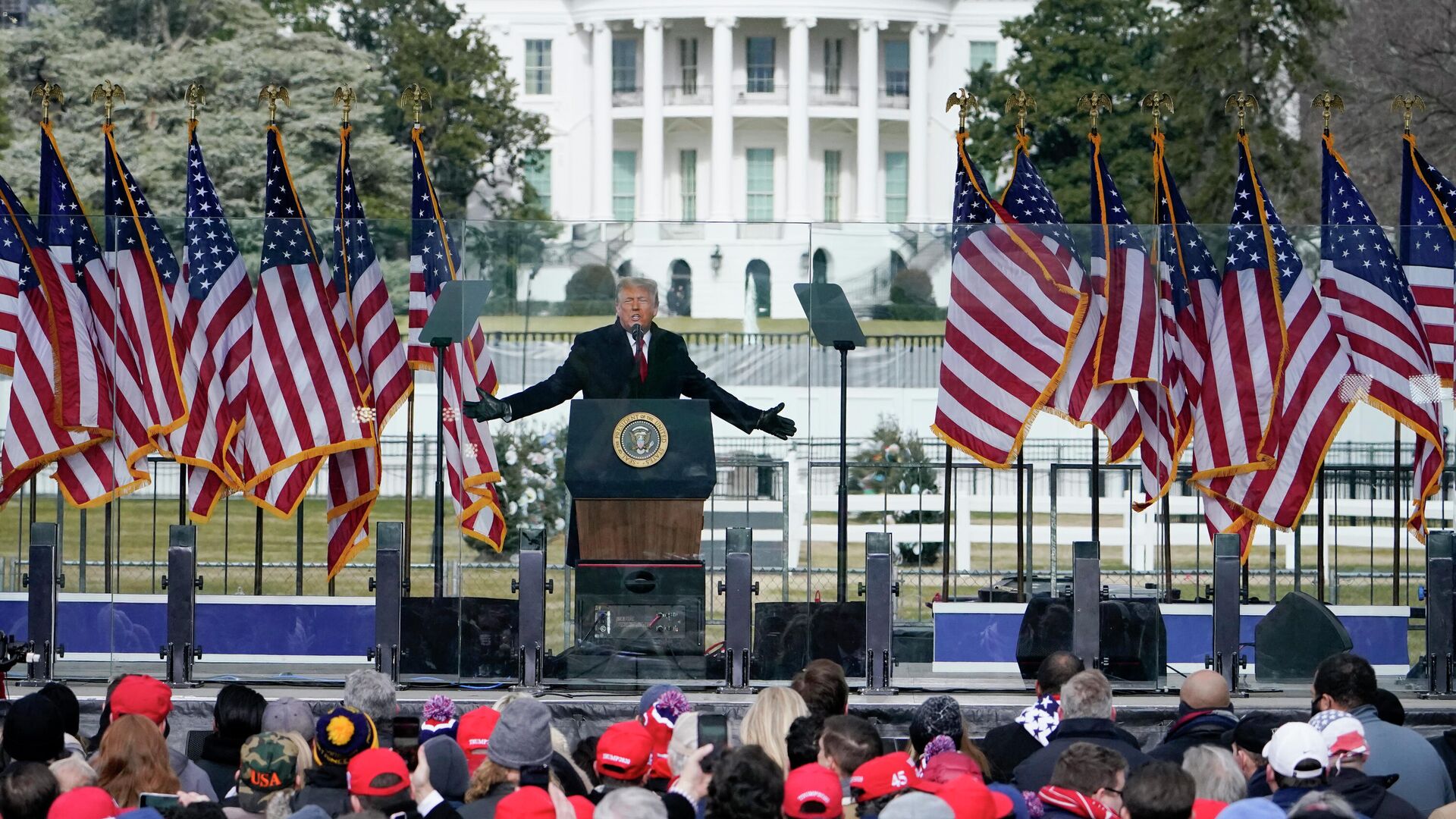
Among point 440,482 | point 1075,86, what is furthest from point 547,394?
point 1075,86

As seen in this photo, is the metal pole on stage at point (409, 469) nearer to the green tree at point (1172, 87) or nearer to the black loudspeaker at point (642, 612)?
the black loudspeaker at point (642, 612)

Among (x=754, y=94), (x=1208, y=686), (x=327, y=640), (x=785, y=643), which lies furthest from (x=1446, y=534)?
(x=754, y=94)

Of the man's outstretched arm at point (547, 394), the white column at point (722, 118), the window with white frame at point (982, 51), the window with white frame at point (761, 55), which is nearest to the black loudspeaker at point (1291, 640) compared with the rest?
the man's outstretched arm at point (547, 394)

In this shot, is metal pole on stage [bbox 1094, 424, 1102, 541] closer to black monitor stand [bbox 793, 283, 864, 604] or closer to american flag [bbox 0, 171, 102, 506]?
black monitor stand [bbox 793, 283, 864, 604]

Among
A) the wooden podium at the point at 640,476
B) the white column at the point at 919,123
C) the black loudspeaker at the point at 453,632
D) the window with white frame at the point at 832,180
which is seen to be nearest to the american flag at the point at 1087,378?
the wooden podium at the point at 640,476

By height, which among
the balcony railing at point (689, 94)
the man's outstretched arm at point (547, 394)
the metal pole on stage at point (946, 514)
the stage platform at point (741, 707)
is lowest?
the stage platform at point (741, 707)

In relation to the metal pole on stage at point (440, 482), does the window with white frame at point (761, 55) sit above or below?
above

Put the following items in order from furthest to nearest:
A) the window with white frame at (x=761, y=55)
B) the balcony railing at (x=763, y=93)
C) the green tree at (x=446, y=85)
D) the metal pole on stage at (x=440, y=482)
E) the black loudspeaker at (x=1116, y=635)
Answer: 1. the window with white frame at (x=761, y=55)
2. the balcony railing at (x=763, y=93)
3. the green tree at (x=446, y=85)
4. the metal pole on stage at (x=440, y=482)
5. the black loudspeaker at (x=1116, y=635)

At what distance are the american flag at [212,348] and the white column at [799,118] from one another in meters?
65.4

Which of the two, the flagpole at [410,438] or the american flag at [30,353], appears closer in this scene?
the flagpole at [410,438]

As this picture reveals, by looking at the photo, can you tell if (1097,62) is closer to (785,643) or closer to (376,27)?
(376,27)

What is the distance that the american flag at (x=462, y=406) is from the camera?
15.2 meters

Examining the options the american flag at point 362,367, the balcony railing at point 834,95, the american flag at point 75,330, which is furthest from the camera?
the balcony railing at point 834,95

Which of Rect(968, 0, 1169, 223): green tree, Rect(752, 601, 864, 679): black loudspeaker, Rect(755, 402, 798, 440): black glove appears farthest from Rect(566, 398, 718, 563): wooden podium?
Rect(968, 0, 1169, 223): green tree
